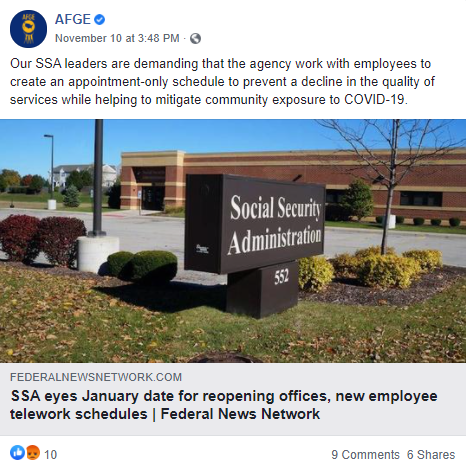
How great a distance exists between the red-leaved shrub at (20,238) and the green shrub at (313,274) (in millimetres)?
5841

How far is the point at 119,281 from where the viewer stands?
357 inches

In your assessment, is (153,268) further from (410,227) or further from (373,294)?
(410,227)

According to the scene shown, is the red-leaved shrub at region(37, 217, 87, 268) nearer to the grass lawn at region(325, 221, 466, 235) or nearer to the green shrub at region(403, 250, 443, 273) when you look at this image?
the green shrub at region(403, 250, 443, 273)

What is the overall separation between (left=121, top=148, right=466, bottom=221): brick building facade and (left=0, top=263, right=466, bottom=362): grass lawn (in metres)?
22.8

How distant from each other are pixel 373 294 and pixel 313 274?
40.5 inches

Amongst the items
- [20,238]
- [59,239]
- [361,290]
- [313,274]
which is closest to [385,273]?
[361,290]

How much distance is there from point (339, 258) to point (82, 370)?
23.5 feet

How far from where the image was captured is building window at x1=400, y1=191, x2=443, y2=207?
113 feet

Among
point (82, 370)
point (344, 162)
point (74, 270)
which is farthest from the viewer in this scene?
point (344, 162)

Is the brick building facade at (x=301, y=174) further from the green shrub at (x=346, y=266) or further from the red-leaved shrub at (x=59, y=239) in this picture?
the red-leaved shrub at (x=59, y=239)

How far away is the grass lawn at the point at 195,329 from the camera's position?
529cm
